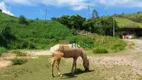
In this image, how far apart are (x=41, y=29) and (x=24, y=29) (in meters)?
3.94

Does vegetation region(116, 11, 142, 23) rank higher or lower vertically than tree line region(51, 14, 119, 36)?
higher

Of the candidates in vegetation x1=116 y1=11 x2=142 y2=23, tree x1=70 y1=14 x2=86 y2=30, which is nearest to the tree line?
tree x1=70 y1=14 x2=86 y2=30

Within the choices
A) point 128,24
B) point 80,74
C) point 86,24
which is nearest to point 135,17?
point 128,24

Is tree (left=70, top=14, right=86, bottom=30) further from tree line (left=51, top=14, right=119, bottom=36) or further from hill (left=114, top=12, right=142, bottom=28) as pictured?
hill (left=114, top=12, right=142, bottom=28)

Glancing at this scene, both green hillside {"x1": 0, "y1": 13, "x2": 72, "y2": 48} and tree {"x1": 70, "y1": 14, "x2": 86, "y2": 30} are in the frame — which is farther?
tree {"x1": 70, "y1": 14, "x2": 86, "y2": 30}

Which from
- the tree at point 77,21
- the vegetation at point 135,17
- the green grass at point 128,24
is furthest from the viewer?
the vegetation at point 135,17

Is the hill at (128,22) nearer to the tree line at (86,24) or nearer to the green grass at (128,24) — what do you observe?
the green grass at (128,24)

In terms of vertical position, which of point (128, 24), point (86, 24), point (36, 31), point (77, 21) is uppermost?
point (77, 21)

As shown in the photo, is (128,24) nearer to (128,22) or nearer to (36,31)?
(128,22)

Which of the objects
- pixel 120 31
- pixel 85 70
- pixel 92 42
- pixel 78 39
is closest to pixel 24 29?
pixel 78 39

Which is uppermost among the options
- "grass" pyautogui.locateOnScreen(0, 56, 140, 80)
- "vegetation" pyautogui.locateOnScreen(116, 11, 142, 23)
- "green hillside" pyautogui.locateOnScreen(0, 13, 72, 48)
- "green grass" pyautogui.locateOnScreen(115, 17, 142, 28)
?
"vegetation" pyautogui.locateOnScreen(116, 11, 142, 23)

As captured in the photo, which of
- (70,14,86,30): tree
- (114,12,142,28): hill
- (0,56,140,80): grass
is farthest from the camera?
(114,12,142,28): hill

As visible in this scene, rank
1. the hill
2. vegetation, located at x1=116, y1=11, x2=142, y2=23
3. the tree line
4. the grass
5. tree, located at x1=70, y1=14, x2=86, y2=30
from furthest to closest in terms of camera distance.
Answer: vegetation, located at x1=116, y1=11, x2=142, y2=23, the hill, the tree line, tree, located at x1=70, y1=14, x2=86, y2=30, the grass

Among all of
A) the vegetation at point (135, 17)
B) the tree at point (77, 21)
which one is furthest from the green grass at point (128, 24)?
the vegetation at point (135, 17)
